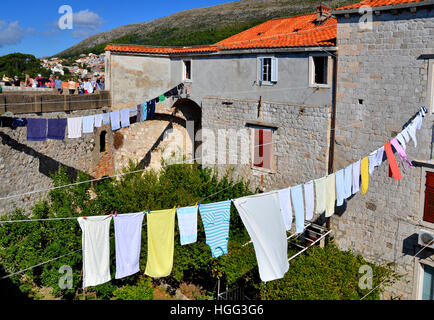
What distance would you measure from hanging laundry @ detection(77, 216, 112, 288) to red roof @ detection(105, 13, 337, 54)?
9.29 m

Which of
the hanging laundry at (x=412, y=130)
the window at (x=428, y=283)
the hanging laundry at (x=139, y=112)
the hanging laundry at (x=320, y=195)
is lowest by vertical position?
the window at (x=428, y=283)

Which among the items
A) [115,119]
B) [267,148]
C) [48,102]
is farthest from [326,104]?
[48,102]

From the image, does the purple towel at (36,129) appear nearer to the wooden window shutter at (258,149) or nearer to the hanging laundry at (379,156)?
the wooden window shutter at (258,149)

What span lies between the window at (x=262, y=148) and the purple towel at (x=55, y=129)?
6.99m

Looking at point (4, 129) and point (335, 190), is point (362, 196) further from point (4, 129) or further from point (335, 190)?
point (4, 129)

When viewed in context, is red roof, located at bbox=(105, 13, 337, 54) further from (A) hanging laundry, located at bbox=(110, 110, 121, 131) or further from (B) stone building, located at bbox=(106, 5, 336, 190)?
(A) hanging laundry, located at bbox=(110, 110, 121, 131)

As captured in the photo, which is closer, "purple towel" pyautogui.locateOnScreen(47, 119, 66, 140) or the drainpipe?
the drainpipe

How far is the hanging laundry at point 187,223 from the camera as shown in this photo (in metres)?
9.33

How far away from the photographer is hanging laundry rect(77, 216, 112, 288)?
9.05 m

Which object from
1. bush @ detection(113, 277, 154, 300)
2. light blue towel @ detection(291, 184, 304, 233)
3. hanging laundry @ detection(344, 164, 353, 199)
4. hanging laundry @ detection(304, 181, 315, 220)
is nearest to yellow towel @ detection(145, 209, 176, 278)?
light blue towel @ detection(291, 184, 304, 233)

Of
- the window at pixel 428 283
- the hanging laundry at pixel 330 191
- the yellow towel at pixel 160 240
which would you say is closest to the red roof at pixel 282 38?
the hanging laundry at pixel 330 191

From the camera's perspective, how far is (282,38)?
1703 centimetres

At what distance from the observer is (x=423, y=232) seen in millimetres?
12141
